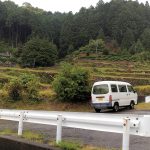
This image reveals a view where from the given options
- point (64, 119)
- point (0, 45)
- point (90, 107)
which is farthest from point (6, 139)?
point (0, 45)

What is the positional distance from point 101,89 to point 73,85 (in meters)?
1.91

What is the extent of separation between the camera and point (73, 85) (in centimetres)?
2420

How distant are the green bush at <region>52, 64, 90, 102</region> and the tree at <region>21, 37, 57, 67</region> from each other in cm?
5380

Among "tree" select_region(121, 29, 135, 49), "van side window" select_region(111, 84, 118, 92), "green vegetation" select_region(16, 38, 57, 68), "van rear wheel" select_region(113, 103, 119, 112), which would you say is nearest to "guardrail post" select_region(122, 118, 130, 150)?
"van side window" select_region(111, 84, 118, 92)

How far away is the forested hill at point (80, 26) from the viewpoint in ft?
395

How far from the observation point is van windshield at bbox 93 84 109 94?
23.2m

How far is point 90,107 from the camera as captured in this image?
24906 mm

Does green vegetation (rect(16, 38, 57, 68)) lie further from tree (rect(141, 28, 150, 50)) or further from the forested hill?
tree (rect(141, 28, 150, 50))

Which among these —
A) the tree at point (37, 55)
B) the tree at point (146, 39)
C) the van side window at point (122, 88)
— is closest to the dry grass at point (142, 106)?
the van side window at point (122, 88)

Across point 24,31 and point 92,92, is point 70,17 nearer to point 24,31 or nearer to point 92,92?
point 24,31

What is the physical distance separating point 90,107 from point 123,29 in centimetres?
10369

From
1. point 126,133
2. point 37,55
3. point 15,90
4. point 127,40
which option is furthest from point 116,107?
point 127,40

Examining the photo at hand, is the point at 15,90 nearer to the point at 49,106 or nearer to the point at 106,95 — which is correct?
the point at 49,106

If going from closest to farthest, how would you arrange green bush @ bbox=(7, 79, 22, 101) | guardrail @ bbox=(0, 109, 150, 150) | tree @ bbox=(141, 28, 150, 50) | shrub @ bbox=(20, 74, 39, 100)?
guardrail @ bbox=(0, 109, 150, 150) < green bush @ bbox=(7, 79, 22, 101) < shrub @ bbox=(20, 74, 39, 100) < tree @ bbox=(141, 28, 150, 50)
